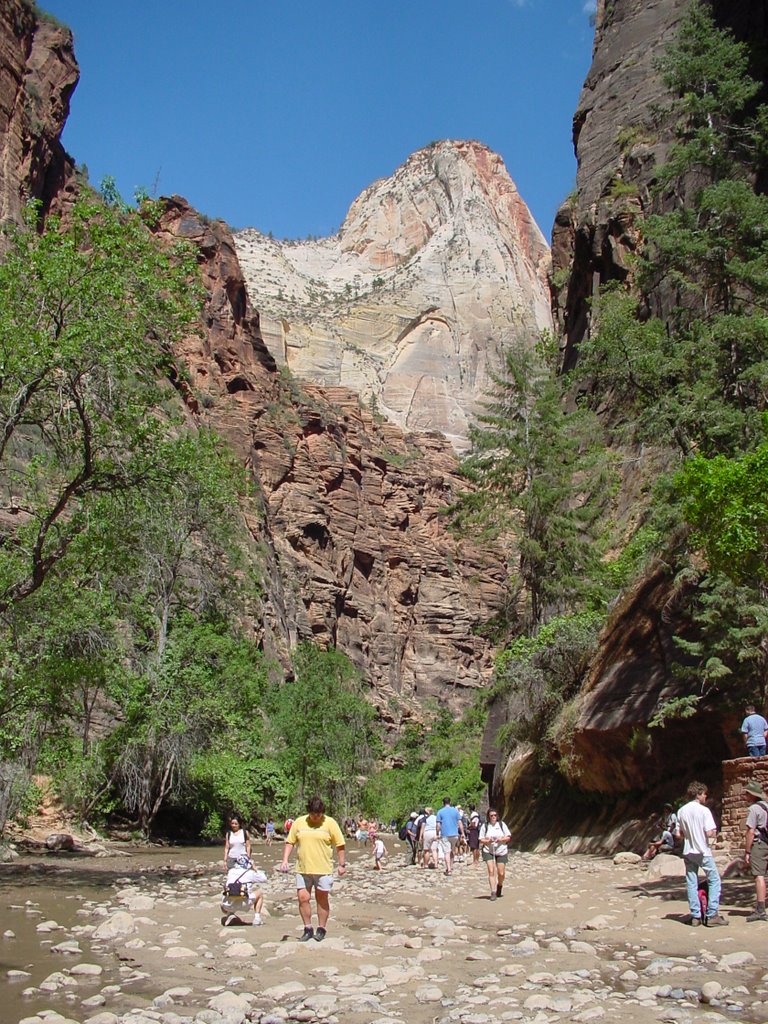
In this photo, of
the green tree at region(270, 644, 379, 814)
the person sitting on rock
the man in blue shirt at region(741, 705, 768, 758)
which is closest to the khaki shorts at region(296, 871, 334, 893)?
the man in blue shirt at region(741, 705, 768, 758)

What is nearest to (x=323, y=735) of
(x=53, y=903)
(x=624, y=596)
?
(x=624, y=596)

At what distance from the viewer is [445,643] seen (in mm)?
90438

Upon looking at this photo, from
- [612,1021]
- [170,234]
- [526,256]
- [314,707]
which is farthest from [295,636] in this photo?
[526,256]

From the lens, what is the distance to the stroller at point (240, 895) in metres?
10.2

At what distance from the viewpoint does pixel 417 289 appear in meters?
133

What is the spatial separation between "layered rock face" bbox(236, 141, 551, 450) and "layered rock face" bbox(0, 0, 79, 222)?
56.3 m

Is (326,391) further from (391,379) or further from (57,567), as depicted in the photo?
(57,567)

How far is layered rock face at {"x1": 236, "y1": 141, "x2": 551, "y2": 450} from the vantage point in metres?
120

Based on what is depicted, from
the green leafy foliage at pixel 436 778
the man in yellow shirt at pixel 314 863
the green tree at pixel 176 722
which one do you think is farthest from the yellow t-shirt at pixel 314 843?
the green leafy foliage at pixel 436 778

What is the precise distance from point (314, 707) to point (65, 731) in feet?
104

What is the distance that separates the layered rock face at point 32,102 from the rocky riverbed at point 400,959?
40.3m

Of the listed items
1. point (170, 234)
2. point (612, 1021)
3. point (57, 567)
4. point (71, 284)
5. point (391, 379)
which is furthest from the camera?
point (391, 379)

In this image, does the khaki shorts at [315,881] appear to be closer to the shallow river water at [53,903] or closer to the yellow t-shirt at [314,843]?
the yellow t-shirt at [314,843]

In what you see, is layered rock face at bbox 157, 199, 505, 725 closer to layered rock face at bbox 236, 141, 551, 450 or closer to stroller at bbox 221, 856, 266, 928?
layered rock face at bbox 236, 141, 551, 450
